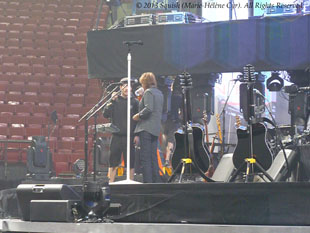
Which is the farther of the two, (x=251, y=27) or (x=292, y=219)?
(x=251, y=27)

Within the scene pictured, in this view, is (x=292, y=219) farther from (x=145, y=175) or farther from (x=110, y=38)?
(x=110, y=38)

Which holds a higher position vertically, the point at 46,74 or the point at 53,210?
the point at 46,74

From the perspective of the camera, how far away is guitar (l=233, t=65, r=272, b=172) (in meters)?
6.90

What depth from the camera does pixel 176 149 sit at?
7.40 metres

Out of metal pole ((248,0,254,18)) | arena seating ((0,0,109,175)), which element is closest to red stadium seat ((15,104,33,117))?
arena seating ((0,0,109,175))

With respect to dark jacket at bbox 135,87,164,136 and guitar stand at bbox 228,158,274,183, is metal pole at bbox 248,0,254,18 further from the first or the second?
guitar stand at bbox 228,158,274,183

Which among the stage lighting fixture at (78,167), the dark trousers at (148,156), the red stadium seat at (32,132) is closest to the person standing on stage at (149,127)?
the dark trousers at (148,156)

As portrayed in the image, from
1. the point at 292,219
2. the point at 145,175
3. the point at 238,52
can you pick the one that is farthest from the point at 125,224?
the point at 238,52

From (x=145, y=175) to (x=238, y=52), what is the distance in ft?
9.56

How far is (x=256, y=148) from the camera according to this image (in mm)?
6988

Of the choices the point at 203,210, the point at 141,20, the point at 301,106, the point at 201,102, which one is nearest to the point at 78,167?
the point at 201,102

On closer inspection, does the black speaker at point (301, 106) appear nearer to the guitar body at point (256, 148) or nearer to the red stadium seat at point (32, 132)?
the guitar body at point (256, 148)

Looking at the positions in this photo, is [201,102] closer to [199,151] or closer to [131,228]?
[199,151]

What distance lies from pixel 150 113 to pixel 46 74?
31.7 ft
